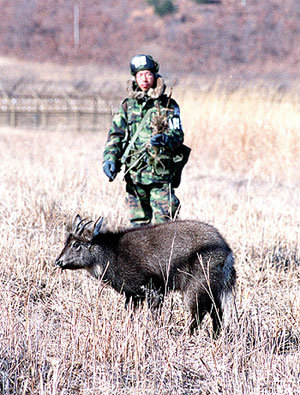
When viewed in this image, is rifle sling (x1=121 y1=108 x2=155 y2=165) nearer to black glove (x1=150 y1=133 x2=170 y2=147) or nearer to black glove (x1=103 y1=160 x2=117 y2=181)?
black glove (x1=103 y1=160 x2=117 y2=181)

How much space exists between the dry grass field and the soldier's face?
1381 millimetres

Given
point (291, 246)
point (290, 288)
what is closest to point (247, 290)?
point (290, 288)

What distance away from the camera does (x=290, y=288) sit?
6.11m

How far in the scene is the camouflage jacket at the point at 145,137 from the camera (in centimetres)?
613

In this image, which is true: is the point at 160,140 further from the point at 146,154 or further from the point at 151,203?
the point at 151,203

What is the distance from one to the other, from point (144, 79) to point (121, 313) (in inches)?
89.6

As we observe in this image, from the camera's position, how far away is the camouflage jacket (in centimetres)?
613

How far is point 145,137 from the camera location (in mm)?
6270

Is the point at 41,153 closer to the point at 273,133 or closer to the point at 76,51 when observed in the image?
the point at 273,133

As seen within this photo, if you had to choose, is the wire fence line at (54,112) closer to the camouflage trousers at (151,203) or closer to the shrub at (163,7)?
the camouflage trousers at (151,203)

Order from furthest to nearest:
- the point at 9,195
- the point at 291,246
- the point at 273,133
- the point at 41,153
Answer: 1. the point at 41,153
2. the point at 273,133
3. the point at 9,195
4. the point at 291,246

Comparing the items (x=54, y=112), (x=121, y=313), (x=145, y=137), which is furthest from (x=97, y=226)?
(x=54, y=112)

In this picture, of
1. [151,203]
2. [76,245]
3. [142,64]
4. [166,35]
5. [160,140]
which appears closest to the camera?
[76,245]

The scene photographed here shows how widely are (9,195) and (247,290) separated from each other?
3900mm
